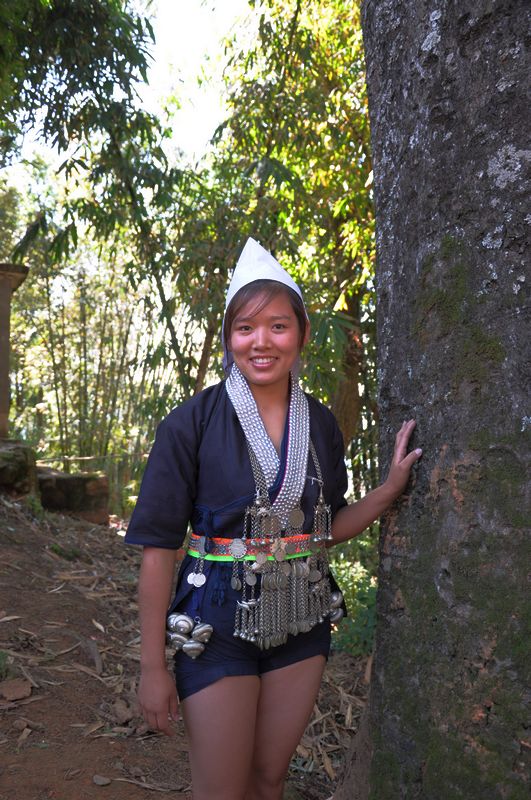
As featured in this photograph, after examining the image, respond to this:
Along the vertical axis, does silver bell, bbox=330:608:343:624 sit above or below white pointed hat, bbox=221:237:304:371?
below

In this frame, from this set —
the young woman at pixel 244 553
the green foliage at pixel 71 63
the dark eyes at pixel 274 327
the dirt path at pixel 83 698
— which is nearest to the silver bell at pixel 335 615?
the young woman at pixel 244 553

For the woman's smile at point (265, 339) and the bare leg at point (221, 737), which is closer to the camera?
the bare leg at point (221, 737)

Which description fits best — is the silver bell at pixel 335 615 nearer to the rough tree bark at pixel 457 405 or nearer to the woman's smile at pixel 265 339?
the rough tree bark at pixel 457 405

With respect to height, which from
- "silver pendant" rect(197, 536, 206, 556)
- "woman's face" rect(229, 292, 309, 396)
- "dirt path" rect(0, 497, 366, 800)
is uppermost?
Result: "woman's face" rect(229, 292, 309, 396)

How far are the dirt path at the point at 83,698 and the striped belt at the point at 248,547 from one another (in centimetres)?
121

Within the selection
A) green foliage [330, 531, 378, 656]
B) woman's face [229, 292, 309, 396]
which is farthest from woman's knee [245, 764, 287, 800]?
green foliage [330, 531, 378, 656]

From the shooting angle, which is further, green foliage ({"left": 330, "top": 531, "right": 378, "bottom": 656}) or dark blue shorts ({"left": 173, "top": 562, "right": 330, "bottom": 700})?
green foliage ({"left": 330, "top": 531, "right": 378, "bottom": 656})

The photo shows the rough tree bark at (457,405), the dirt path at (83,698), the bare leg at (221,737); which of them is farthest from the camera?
the dirt path at (83,698)

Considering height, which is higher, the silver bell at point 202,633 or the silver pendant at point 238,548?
the silver pendant at point 238,548

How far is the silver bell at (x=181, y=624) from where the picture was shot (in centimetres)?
181

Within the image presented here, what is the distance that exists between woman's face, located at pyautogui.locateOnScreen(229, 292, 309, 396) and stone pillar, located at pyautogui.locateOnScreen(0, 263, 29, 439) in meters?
5.31

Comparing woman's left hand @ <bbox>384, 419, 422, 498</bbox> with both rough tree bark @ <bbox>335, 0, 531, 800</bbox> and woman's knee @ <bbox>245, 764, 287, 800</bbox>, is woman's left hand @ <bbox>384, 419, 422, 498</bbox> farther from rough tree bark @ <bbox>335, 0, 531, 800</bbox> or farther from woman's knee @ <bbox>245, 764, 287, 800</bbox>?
woman's knee @ <bbox>245, 764, 287, 800</bbox>

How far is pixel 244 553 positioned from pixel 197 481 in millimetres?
205

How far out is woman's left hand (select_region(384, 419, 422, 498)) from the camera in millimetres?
1804
